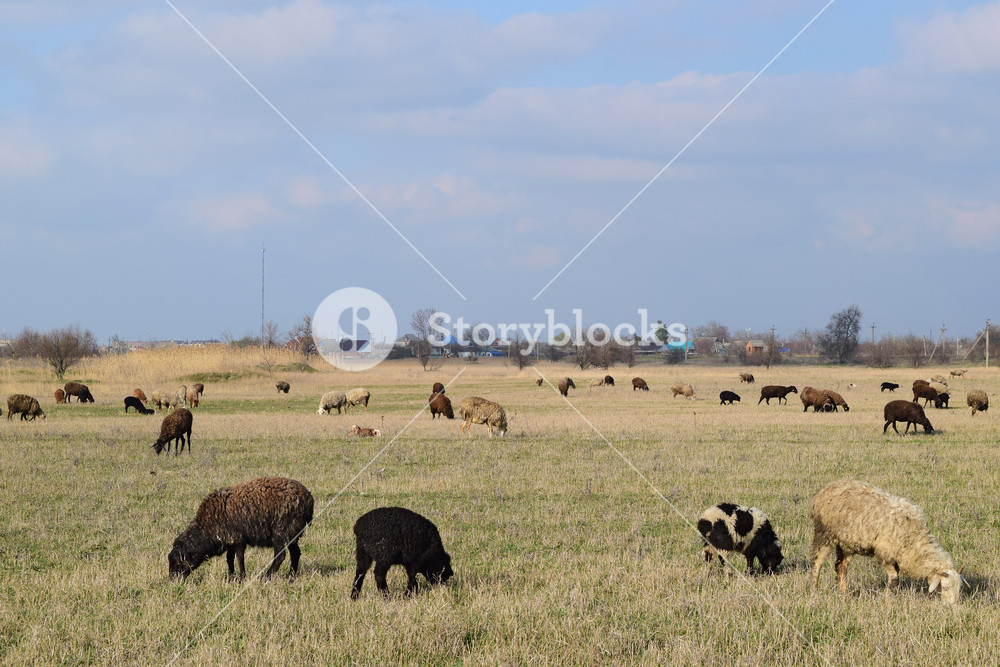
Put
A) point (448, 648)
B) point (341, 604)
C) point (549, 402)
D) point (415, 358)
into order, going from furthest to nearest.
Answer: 1. point (415, 358)
2. point (549, 402)
3. point (341, 604)
4. point (448, 648)

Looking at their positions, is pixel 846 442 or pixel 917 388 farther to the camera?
pixel 917 388

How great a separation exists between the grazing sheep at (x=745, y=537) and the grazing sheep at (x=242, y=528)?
191 inches

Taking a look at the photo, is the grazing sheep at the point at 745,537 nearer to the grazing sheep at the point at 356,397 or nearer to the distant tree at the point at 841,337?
the grazing sheep at the point at 356,397

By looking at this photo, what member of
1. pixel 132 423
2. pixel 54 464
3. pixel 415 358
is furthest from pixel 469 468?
pixel 415 358

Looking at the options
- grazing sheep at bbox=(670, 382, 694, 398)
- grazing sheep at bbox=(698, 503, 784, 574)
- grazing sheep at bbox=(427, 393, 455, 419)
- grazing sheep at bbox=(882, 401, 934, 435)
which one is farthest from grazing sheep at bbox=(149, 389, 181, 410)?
grazing sheep at bbox=(698, 503, 784, 574)

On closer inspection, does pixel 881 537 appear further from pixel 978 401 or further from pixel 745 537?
pixel 978 401

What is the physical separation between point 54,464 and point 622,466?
42.3 feet

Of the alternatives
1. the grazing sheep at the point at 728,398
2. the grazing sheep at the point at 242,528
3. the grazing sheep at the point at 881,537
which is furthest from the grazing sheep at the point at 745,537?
the grazing sheep at the point at 728,398

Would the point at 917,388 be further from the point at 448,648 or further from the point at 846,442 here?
the point at 448,648

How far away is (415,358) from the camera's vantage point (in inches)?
3814

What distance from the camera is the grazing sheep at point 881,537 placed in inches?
310

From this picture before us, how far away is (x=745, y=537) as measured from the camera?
9242mm

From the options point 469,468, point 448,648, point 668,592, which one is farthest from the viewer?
point 469,468

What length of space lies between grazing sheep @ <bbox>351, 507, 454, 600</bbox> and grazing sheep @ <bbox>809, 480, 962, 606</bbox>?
4141mm
